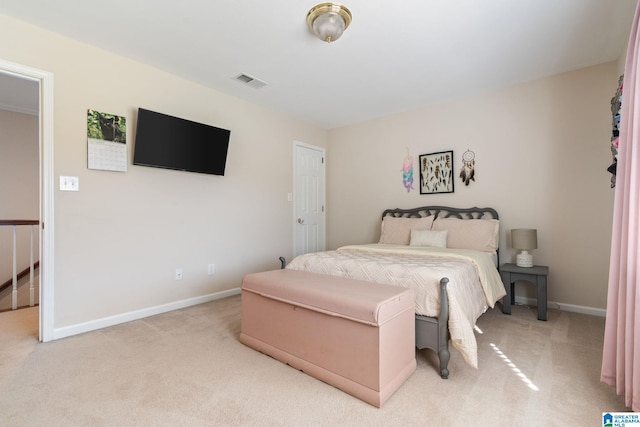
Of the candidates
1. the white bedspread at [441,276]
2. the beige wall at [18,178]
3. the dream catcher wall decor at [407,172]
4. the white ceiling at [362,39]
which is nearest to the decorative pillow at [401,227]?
the dream catcher wall decor at [407,172]

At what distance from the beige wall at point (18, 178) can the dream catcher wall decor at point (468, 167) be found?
20.1 ft

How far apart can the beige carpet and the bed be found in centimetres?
27

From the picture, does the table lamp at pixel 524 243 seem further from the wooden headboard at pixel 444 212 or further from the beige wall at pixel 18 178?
the beige wall at pixel 18 178

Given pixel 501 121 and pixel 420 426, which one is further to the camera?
pixel 501 121

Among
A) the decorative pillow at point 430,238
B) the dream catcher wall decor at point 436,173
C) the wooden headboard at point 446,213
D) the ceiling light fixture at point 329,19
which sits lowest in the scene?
the decorative pillow at point 430,238

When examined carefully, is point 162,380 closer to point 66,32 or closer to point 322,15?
point 322,15

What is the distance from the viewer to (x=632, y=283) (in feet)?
4.76

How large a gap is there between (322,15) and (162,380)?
2.65 meters

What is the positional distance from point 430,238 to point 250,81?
2720 millimetres

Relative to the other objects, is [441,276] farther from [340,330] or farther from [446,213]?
[446,213]

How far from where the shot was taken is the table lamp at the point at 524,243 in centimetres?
304

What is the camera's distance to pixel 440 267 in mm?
2170

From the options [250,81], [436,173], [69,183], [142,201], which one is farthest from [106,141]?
[436,173]

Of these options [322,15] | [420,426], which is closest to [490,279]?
[420,426]
